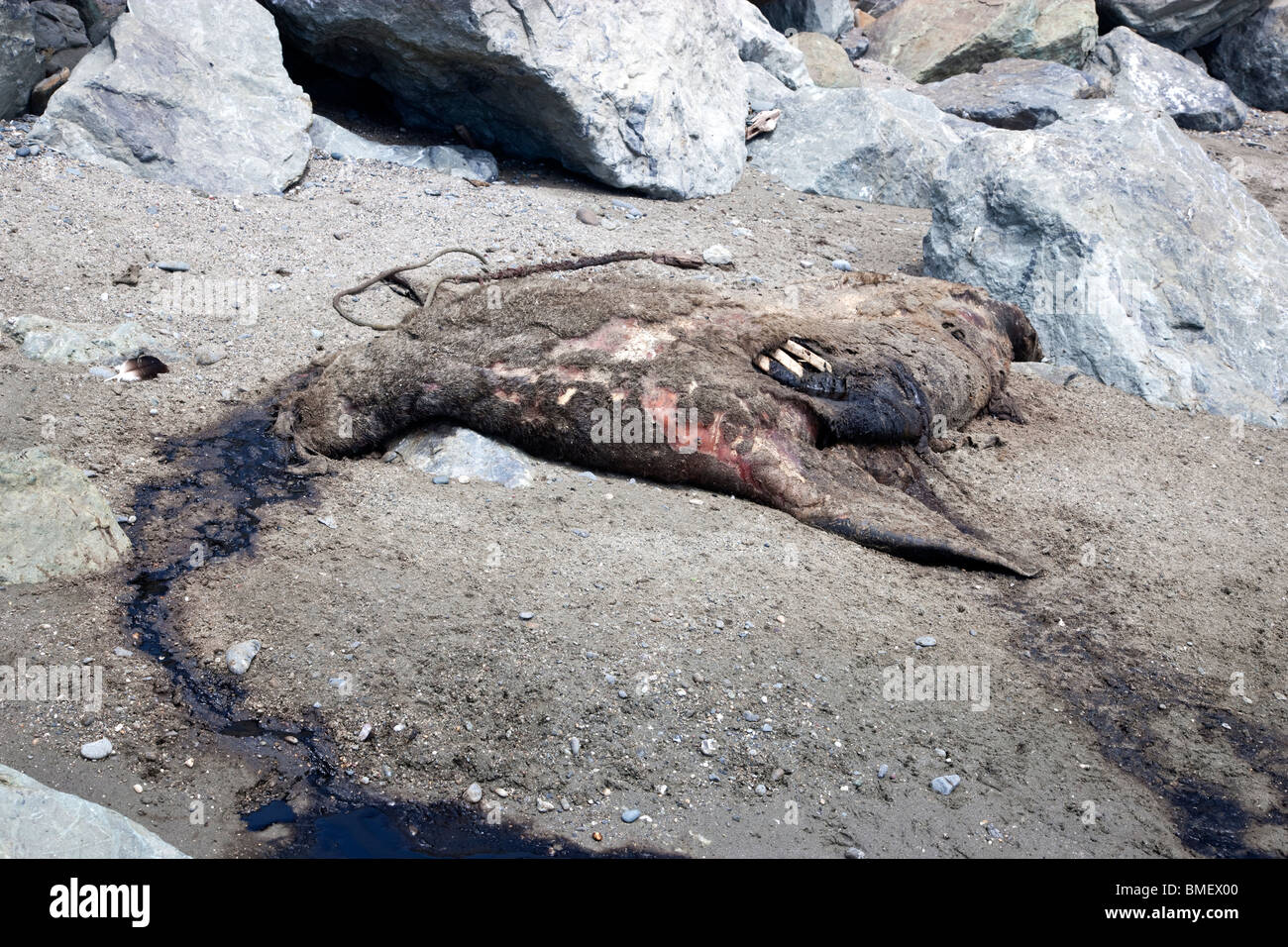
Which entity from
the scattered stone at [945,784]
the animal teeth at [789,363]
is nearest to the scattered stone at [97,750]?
the scattered stone at [945,784]

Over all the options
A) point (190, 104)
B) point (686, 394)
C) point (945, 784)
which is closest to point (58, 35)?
point (190, 104)

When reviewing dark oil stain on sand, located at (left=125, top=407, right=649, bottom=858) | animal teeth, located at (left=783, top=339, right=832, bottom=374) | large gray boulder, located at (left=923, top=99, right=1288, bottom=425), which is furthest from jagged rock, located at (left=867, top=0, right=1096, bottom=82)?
dark oil stain on sand, located at (left=125, top=407, right=649, bottom=858)

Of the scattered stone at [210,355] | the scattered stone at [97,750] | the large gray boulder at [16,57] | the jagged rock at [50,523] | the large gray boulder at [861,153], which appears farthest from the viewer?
the large gray boulder at [861,153]

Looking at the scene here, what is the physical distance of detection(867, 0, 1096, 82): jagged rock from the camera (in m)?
11.7

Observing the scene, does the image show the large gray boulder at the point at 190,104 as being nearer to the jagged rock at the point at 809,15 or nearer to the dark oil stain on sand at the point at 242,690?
the dark oil stain on sand at the point at 242,690

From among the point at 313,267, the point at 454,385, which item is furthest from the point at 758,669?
the point at 313,267

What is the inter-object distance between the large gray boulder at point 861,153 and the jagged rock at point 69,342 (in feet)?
18.1

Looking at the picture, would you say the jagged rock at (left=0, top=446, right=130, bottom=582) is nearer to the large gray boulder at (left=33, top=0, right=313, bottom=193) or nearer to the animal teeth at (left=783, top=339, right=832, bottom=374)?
the animal teeth at (left=783, top=339, right=832, bottom=374)

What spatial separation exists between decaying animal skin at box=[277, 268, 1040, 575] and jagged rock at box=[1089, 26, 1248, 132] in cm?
885

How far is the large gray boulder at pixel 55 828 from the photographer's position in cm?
221

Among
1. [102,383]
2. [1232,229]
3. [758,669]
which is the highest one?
[1232,229]

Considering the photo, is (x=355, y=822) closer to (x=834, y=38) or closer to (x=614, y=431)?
(x=614, y=431)

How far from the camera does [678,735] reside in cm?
320

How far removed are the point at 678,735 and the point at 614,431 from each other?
1.70 meters
